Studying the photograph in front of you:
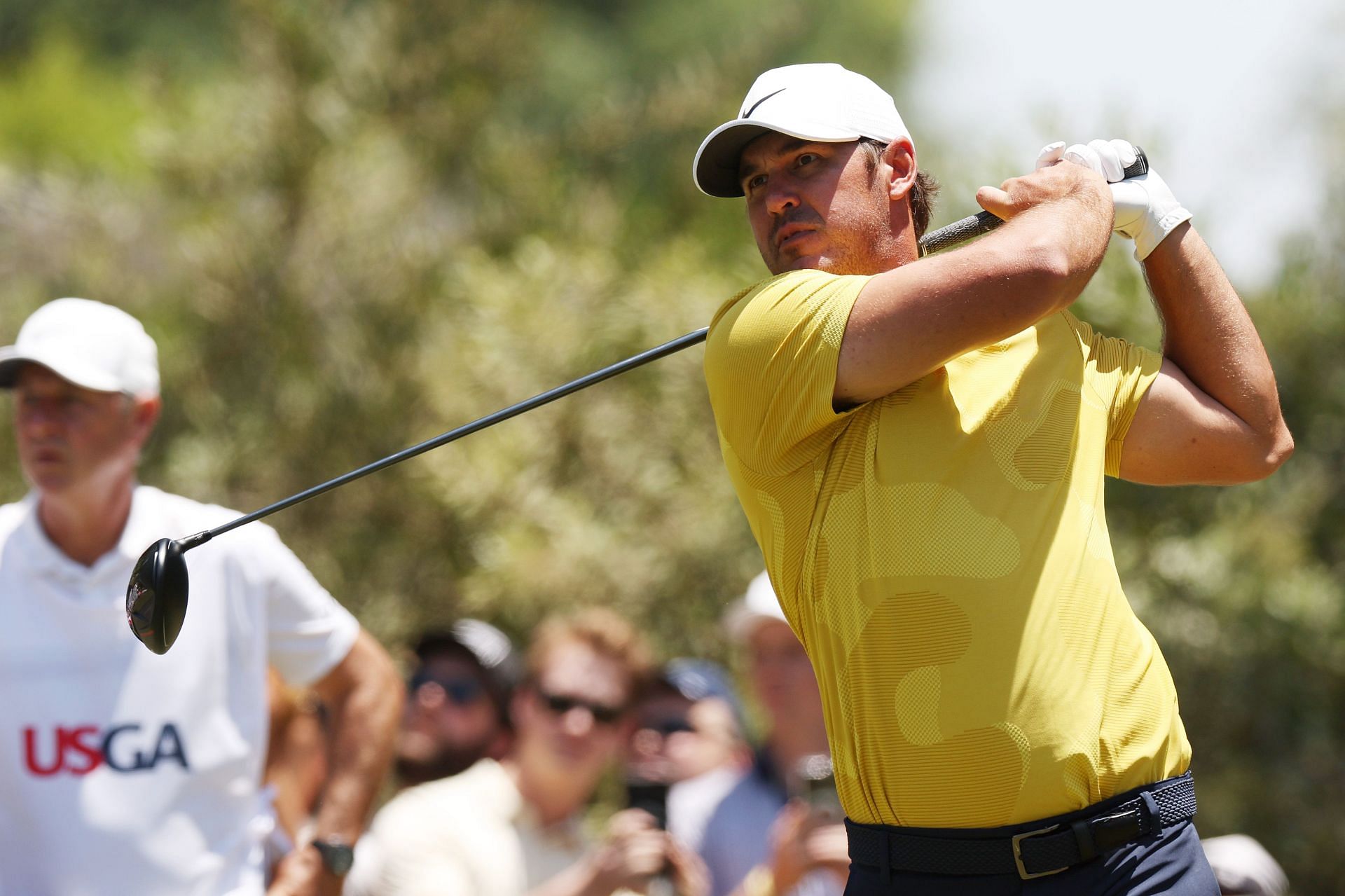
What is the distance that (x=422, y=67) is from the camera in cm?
919

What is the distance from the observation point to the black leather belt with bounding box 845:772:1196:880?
2.34 metres

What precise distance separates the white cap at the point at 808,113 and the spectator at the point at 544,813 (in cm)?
240

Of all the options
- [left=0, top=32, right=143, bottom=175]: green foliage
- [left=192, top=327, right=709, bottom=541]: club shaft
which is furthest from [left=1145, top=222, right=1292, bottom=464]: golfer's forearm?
[left=0, top=32, right=143, bottom=175]: green foliage

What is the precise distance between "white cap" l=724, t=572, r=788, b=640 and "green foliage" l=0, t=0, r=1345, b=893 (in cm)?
208

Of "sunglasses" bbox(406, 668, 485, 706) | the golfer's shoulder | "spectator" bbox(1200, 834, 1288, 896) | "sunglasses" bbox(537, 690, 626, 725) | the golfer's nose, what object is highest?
the golfer's nose

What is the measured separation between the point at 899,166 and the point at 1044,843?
3.89 ft

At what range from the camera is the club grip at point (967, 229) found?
286 centimetres

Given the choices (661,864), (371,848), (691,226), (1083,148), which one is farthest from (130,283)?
(1083,148)

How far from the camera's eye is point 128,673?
3773mm

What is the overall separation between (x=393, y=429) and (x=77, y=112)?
9.42 m

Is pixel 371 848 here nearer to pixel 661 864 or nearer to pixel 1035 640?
pixel 661 864

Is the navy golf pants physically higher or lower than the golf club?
lower

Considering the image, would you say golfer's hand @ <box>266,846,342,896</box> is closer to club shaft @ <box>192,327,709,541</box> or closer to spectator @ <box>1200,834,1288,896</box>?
club shaft @ <box>192,327,709,541</box>

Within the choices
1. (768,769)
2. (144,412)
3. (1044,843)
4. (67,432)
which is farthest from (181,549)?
(768,769)
